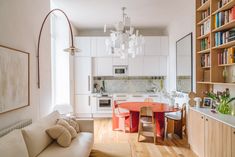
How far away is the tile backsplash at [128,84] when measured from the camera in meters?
7.28

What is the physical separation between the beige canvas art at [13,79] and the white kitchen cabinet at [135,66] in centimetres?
420

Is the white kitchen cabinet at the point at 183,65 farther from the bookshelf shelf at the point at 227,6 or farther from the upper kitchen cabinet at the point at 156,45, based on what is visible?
the bookshelf shelf at the point at 227,6

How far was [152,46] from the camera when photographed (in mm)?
6910

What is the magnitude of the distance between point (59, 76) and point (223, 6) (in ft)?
14.5

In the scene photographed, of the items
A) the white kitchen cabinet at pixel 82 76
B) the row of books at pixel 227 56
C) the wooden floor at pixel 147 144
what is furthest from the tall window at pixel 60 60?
the row of books at pixel 227 56

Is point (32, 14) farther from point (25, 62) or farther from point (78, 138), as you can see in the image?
point (78, 138)

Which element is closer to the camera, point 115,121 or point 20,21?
point 20,21

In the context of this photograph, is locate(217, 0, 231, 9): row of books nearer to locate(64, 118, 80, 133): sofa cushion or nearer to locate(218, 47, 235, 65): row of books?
locate(218, 47, 235, 65): row of books

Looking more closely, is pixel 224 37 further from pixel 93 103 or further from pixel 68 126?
pixel 93 103

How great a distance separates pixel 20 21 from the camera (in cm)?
297

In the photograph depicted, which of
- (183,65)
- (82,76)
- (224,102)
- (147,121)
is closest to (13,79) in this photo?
(147,121)

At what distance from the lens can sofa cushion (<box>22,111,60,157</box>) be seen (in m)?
2.33

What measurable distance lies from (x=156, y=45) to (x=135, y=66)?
0.98m

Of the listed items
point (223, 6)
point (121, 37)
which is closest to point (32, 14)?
point (121, 37)
